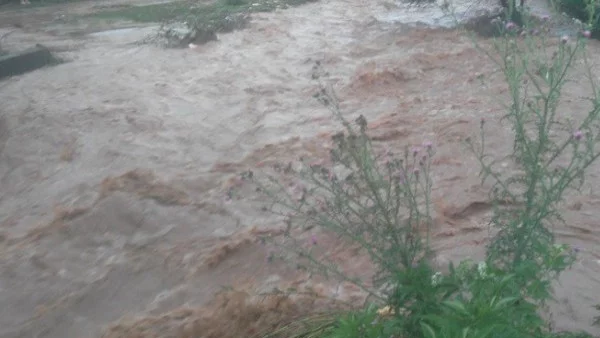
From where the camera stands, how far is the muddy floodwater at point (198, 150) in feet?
19.4

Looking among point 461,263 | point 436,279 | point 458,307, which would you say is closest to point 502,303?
point 458,307

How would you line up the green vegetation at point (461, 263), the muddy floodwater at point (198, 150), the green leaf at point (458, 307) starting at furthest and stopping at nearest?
the muddy floodwater at point (198, 150)
the green vegetation at point (461, 263)
the green leaf at point (458, 307)

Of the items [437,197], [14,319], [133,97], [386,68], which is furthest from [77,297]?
[386,68]

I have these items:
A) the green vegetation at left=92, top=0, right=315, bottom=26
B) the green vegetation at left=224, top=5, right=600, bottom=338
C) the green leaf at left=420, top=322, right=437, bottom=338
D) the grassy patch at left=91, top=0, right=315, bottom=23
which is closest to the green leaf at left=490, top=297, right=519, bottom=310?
the green vegetation at left=224, top=5, right=600, bottom=338

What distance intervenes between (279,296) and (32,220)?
3.22 meters

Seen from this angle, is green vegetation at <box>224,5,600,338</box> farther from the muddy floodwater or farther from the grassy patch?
the grassy patch

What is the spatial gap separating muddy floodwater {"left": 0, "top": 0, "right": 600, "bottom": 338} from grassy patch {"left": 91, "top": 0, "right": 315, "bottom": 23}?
1615 millimetres

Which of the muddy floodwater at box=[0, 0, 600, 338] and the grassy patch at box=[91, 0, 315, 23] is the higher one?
the muddy floodwater at box=[0, 0, 600, 338]

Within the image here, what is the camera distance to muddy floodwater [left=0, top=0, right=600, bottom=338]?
5926 mm

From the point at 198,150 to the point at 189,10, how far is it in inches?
352

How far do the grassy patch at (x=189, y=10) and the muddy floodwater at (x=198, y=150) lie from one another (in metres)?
1.62

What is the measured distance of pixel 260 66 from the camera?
473 inches

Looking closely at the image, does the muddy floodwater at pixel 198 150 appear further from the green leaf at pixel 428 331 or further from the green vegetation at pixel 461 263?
the green leaf at pixel 428 331

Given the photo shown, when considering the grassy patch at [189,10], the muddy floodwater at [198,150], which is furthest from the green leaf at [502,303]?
the grassy patch at [189,10]
